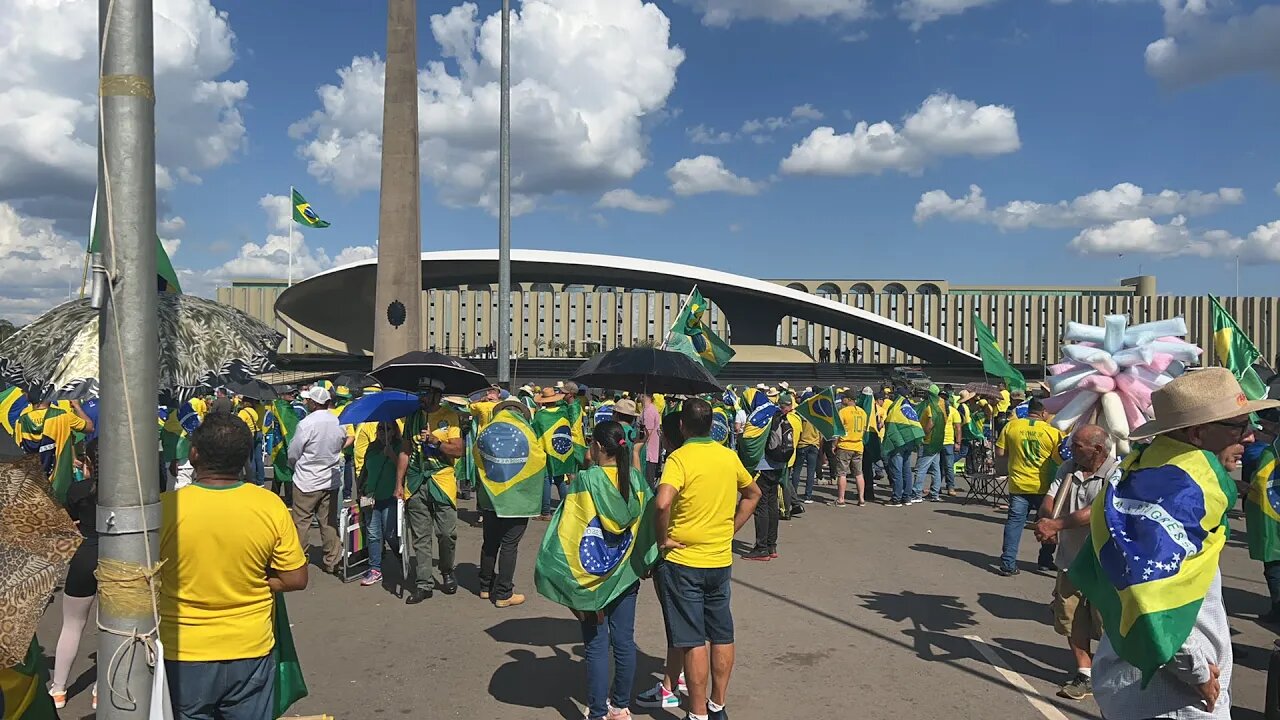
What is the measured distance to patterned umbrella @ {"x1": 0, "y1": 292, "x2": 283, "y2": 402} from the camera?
344cm

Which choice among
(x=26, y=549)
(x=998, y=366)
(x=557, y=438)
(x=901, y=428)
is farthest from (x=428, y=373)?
(x=998, y=366)

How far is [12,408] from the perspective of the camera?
30.6 ft

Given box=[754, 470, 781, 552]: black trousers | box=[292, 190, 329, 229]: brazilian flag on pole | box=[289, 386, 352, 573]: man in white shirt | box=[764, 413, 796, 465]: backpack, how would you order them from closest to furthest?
1. box=[289, 386, 352, 573]: man in white shirt
2. box=[754, 470, 781, 552]: black trousers
3. box=[764, 413, 796, 465]: backpack
4. box=[292, 190, 329, 229]: brazilian flag on pole

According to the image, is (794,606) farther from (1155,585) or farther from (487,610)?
(1155,585)

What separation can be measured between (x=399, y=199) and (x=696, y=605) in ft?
69.2

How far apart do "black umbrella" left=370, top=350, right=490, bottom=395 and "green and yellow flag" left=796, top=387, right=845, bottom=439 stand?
625 cm

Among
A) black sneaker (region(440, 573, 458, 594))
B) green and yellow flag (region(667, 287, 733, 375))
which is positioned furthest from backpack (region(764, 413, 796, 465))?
black sneaker (region(440, 573, 458, 594))

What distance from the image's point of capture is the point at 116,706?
94.2 inches

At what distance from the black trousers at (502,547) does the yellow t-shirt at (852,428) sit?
7020mm

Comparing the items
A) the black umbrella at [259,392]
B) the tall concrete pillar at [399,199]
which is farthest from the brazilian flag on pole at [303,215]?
the black umbrella at [259,392]

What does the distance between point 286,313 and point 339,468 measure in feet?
168

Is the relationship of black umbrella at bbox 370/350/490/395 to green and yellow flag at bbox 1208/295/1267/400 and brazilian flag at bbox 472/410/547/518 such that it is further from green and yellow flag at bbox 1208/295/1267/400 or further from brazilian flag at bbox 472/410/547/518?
green and yellow flag at bbox 1208/295/1267/400

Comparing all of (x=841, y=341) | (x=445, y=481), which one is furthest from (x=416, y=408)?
(x=841, y=341)

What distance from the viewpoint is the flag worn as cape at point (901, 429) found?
1278 centimetres
